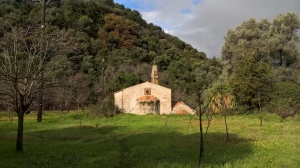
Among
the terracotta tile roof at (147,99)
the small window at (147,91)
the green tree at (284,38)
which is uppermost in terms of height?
the green tree at (284,38)

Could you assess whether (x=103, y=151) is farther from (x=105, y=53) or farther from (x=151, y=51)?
(x=151, y=51)

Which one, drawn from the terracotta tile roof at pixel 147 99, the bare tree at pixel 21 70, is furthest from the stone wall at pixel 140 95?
the bare tree at pixel 21 70

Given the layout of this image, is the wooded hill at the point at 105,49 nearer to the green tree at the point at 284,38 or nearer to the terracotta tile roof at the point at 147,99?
the terracotta tile roof at the point at 147,99

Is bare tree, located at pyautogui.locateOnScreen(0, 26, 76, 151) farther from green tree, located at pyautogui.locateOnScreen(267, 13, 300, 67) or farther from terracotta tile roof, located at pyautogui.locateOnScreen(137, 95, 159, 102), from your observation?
green tree, located at pyautogui.locateOnScreen(267, 13, 300, 67)

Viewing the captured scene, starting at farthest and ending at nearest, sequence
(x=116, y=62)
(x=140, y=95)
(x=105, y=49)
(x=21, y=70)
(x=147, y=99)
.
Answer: (x=105, y=49), (x=116, y=62), (x=140, y=95), (x=147, y=99), (x=21, y=70)

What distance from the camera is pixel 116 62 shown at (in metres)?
84.6

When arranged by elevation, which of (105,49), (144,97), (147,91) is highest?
(105,49)

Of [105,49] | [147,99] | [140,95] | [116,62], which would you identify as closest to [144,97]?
[147,99]

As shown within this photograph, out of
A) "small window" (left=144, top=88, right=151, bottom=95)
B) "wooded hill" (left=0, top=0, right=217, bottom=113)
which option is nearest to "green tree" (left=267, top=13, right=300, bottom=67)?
"wooded hill" (left=0, top=0, right=217, bottom=113)

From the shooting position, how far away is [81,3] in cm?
10488

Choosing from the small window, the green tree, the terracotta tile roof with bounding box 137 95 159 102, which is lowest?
the terracotta tile roof with bounding box 137 95 159 102

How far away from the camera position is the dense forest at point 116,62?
Result: 17375mm

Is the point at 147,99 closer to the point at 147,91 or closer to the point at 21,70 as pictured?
the point at 147,91

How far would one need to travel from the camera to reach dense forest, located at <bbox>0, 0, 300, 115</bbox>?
17.4m
